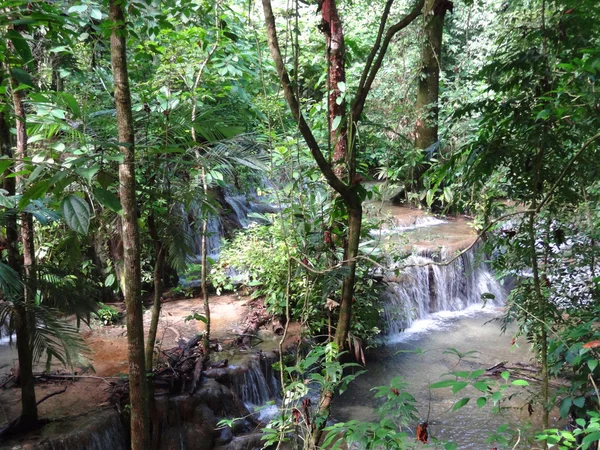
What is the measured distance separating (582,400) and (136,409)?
6.89ft

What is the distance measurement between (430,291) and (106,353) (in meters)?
5.00

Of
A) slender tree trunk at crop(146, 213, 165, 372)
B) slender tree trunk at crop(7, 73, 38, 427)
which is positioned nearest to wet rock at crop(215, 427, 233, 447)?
slender tree trunk at crop(146, 213, 165, 372)

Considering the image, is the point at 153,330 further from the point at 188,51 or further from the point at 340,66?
the point at 188,51

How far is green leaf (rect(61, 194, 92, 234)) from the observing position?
49.8 inches

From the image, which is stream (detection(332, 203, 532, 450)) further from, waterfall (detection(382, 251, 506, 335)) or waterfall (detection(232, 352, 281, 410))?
waterfall (detection(232, 352, 281, 410))

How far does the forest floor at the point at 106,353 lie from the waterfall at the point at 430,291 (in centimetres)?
201

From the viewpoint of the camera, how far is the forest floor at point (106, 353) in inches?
157

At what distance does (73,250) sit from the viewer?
217 cm

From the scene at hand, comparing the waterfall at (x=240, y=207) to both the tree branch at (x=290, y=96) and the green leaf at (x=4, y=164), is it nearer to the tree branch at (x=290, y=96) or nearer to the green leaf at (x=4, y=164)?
the tree branch at (x=290, y=96)

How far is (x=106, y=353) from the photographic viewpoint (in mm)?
5297

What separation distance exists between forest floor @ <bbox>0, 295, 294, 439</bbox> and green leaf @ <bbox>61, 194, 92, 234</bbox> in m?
1.74

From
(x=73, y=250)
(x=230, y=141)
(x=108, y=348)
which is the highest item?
(x=230, y=141)

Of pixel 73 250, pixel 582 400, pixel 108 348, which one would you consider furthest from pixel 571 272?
pixel 108 348

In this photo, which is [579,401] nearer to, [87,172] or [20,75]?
[87,172]
